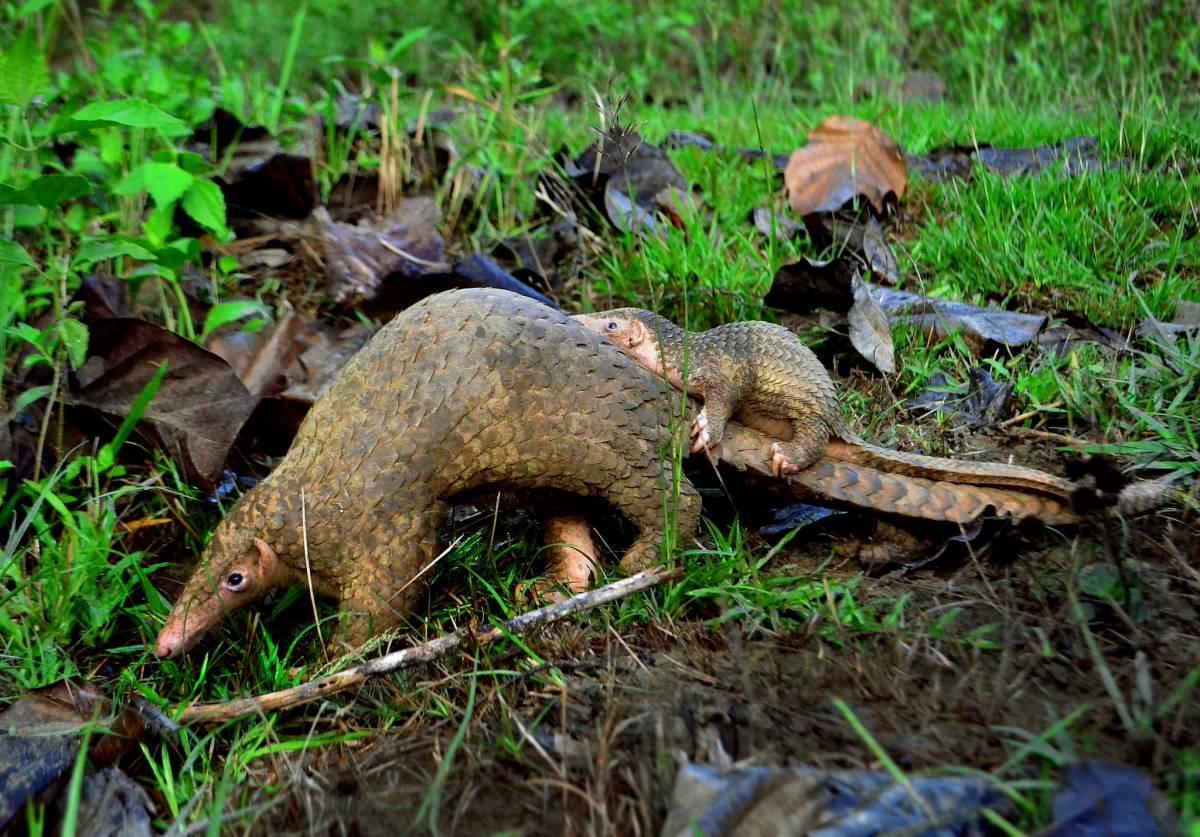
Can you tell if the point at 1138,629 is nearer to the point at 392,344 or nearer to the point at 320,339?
the point at 392,344

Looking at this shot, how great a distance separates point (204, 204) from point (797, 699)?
2606 mm

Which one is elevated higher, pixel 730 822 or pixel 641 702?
pixel 730 822

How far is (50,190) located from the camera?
2.73 m

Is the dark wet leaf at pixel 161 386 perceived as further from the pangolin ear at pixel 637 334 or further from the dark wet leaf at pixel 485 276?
the pangolin ear at pixel 637 334

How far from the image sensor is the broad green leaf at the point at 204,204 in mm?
3398

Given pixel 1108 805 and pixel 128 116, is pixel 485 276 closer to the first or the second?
pixel 128 116

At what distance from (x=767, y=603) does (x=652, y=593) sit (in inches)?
10.8

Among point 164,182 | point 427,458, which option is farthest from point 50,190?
point 427,458

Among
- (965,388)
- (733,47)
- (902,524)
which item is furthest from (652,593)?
(733,47)

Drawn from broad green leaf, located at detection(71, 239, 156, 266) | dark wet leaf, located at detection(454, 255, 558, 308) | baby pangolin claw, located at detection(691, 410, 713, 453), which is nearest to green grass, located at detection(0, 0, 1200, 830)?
broad green leaf, located at detection(71, 239, 156, 266)

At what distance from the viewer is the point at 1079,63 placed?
604 cm

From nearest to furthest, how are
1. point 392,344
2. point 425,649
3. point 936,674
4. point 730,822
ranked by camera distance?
point 730,822, point 936,674, point 425,649, point 392,344

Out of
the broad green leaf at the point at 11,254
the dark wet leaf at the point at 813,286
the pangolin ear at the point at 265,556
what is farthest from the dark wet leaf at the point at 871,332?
the broad green leaf at the point at 11,254

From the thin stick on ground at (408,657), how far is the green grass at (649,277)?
61 millimetres
